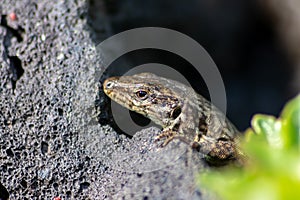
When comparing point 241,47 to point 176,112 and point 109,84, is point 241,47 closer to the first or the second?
point 176,112

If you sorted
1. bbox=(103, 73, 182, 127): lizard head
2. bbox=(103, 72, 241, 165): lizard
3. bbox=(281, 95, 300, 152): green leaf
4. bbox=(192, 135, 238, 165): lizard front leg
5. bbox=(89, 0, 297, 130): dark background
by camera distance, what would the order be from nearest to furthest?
bbox=(281, 95, 300, 152): green leaf → bbox=(192, 135, 238, 165): lizard front leg → bbox=(103, 72, 241, 165): lizard → bbox=(103, 73, 182, 127): lizard head → bbox=(89, 0, 297, 130): dark background

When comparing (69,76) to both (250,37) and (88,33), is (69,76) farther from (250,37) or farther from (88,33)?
(250,37)

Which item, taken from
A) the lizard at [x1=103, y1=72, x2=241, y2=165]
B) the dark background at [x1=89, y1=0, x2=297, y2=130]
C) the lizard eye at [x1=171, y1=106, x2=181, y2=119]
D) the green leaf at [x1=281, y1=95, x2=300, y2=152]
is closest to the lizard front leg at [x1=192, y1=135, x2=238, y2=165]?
the lizard at [x1=103, y1=72, x2=241, y2=165]

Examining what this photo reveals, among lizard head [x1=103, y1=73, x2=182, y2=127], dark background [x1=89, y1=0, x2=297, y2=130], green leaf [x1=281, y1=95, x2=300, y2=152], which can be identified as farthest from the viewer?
dark background [x1=89, y1=0, x2=297, y2=130]

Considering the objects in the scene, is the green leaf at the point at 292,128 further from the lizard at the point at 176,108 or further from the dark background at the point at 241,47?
the dark background at the point at 241,47

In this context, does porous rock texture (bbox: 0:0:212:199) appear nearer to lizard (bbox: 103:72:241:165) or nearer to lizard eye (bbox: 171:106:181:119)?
lizard (bbox: 103:72:241:165)

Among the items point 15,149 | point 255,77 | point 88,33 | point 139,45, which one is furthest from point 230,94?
point 15,149

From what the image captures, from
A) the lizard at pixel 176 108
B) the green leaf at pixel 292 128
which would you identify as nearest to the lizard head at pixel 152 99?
the lizard at pixel 176 108
